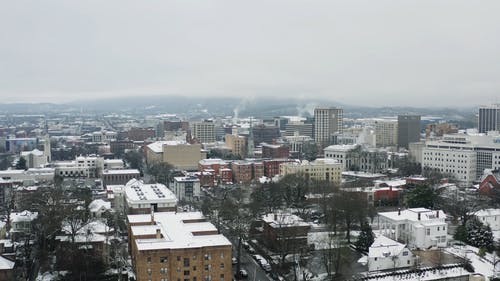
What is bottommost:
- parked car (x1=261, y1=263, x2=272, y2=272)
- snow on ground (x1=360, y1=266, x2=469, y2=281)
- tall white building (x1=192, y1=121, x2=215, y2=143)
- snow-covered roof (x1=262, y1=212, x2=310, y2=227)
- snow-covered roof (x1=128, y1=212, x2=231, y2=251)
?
parked car (x1=261, y1=263, x2=272, y2=272)

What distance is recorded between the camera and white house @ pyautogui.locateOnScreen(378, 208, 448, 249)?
829 inches

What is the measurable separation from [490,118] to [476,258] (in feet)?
162

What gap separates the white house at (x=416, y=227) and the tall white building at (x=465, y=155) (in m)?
17.1

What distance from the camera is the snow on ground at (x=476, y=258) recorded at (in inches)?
732

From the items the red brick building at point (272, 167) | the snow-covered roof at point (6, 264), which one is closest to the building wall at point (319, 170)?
the red brick building at point (272, 167)

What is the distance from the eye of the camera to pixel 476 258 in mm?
19531

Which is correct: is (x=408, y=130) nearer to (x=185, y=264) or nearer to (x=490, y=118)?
(x=490, y=118)

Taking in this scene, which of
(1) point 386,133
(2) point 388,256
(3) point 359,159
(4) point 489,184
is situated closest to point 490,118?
(1) point 386,133

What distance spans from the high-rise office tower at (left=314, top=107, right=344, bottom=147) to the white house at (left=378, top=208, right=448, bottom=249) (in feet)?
146

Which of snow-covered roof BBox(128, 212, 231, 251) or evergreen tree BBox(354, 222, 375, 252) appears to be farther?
evergreen tree BBox(354, 222, 375, 252)

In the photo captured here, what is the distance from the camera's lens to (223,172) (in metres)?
39.2

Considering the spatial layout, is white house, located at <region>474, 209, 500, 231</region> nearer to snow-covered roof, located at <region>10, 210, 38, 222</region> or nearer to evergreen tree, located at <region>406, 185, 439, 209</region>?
evergreen tree, located at <region>406, 185, 439, 209</region>

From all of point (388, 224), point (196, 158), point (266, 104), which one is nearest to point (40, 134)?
point (196, 158)

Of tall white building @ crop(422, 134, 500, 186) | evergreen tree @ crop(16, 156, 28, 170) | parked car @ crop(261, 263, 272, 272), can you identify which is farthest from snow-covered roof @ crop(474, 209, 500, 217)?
evergreen tree @ crop(16, 156, 28, 170)
